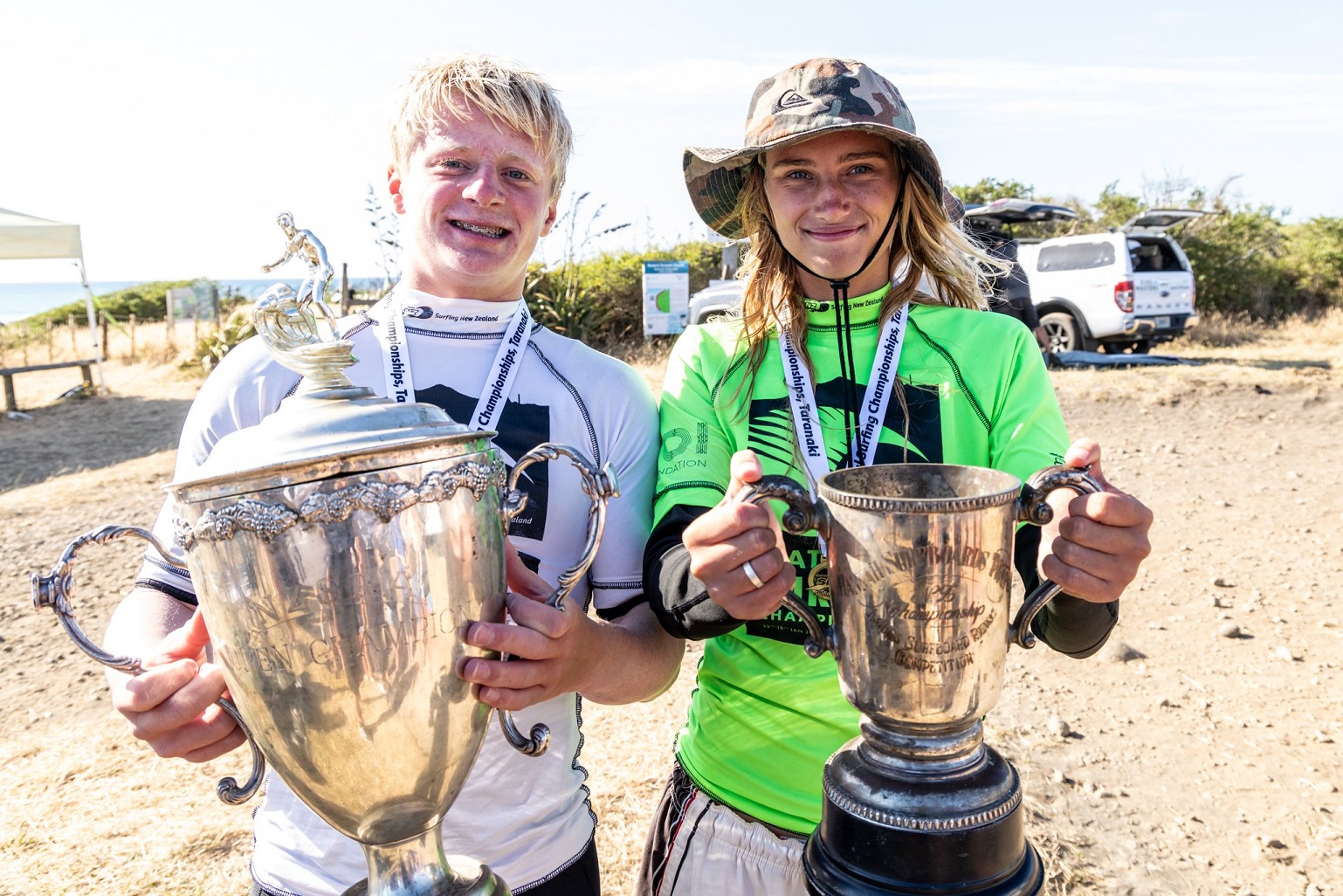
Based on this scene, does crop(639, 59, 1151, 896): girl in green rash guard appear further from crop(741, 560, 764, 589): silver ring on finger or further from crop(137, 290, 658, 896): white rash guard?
crop(741, 560, 764, 589): silver ring on finger

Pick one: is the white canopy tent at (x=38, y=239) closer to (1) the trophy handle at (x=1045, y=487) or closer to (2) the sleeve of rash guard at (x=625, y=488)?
(2) the sleeve of rash guard at (x=625, y=488)

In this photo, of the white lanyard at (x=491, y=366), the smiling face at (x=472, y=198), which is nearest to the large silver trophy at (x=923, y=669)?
the white lanyard at (x=491, y=366)

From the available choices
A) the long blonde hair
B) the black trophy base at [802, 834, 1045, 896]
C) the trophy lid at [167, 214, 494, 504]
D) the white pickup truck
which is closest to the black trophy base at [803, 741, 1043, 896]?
the black trophy base at [802, 834, 1045, 896]

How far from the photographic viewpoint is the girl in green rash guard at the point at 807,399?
1.65 m

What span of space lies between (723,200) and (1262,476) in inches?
275

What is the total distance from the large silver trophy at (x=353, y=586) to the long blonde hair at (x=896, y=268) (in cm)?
66

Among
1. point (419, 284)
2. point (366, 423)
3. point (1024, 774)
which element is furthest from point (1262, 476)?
point (366, 423)

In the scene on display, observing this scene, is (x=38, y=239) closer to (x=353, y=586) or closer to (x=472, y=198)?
(x=472, y=198)

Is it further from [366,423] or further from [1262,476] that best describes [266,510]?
[1262,476]

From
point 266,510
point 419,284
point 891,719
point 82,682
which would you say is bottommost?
point 82,682

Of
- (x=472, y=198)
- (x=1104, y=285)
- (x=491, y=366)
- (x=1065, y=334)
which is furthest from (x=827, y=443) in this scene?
(x=1065, y=334)

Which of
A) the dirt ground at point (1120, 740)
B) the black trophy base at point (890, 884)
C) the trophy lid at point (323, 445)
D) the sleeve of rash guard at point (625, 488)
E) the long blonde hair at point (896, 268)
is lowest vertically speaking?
the dirt ground at point (1120, 740)

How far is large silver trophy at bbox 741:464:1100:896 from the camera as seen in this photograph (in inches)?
44.7

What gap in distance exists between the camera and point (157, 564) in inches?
63.8
